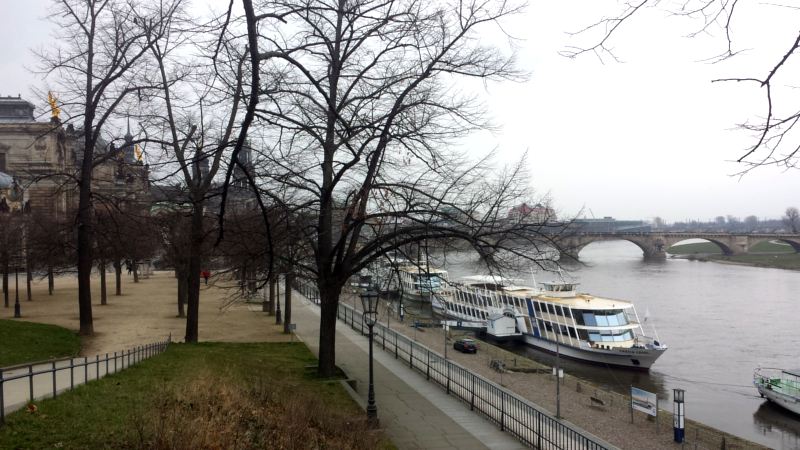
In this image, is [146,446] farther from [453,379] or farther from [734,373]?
[734,373]

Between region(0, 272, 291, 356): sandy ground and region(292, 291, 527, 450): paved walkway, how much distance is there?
5691 mm

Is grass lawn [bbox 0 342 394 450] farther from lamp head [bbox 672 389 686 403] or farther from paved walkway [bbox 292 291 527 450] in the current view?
lamp head [bbox 672 389 686 403]

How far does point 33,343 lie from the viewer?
60.1 feet

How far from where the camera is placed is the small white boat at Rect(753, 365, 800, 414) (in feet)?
75.2

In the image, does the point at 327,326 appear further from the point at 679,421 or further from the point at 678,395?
the point at 679,421

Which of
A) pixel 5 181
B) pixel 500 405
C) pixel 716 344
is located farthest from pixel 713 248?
pixel 5 181

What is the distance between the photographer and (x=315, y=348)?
22953mm

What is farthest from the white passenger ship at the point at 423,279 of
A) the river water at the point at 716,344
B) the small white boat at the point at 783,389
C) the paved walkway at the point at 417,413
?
the small white boat at the point at 783,389

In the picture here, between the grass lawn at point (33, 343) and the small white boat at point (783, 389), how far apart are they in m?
27.8

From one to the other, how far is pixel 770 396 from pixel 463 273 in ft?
154

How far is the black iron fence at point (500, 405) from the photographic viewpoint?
12.0 m

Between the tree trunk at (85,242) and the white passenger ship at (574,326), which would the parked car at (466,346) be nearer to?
the white passenger ship at (574,326)

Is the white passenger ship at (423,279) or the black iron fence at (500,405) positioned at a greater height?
the white passenger ship at (423,279)

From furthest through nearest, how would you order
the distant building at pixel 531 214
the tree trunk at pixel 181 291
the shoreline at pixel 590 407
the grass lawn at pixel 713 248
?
the grass lawn at pixel 713 248 < the tree trunk at pixel 181 291 < the shoreline at pixel 590 407 < the distant building at pixel 531 214
